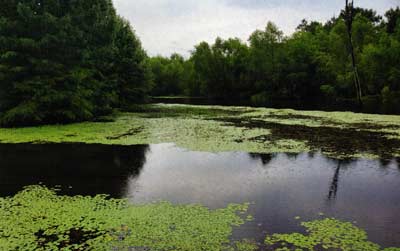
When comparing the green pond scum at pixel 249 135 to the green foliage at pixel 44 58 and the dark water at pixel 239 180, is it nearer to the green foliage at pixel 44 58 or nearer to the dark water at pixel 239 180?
the dark water at pixel 239 180

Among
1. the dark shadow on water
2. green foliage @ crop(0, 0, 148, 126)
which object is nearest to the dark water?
the dark shadow on water

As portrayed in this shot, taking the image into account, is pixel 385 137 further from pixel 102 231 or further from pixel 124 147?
pixel 102 231

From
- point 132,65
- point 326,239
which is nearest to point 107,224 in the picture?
point 326,239

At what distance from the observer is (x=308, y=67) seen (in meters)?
79.1

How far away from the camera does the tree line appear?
56.8m

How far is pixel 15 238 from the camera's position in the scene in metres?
8.58

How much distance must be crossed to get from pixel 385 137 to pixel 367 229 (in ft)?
47.1

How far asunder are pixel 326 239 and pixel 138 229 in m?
4.41

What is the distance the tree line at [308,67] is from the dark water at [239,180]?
1138 inches

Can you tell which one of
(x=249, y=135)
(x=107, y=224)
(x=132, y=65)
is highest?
(x=132, y=65)

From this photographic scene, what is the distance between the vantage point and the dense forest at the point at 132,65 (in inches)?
1083

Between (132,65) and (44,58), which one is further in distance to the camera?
(132,65)

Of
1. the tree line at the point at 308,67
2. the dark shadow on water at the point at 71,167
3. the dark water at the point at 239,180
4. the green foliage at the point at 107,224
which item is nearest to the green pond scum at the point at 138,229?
the green foliage at the point at 107,224

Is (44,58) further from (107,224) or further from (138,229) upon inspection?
(138,229)
